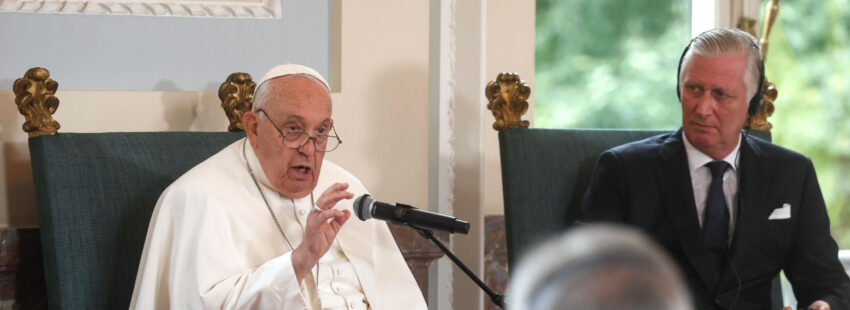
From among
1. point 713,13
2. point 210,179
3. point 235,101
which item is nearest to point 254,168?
point 210,179

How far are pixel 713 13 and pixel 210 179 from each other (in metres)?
2.56

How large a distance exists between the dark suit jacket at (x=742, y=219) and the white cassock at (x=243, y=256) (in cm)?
80

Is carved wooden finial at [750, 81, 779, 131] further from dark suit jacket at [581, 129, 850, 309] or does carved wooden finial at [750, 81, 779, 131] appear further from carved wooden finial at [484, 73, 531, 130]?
carved wooden finial at [484, 73, 531, 130]

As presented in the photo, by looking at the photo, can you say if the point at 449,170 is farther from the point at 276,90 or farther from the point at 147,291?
the point at 147,291

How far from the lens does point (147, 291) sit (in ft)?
8.50

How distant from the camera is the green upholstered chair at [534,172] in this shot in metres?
3.21

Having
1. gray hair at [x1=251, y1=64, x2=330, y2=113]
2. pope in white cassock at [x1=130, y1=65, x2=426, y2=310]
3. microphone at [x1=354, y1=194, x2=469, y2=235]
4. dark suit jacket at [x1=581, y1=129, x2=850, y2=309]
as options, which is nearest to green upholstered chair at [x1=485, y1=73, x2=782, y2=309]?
dark suit jacket at [x1=581, y1=129, x2=850, y2=309]

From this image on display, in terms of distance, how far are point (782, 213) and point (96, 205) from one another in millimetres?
2266

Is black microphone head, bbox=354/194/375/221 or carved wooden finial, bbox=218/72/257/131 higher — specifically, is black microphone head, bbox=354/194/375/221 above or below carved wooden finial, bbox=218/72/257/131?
below

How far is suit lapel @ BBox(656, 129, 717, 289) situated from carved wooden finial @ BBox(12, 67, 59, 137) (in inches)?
78.8

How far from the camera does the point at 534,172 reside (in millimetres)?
3244

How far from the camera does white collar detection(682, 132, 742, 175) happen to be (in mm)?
3109

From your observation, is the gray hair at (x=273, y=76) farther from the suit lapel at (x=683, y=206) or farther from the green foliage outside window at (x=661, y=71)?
the green foliage outside window at (x=661, y=71)

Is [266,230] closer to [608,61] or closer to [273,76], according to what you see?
[273,76]
